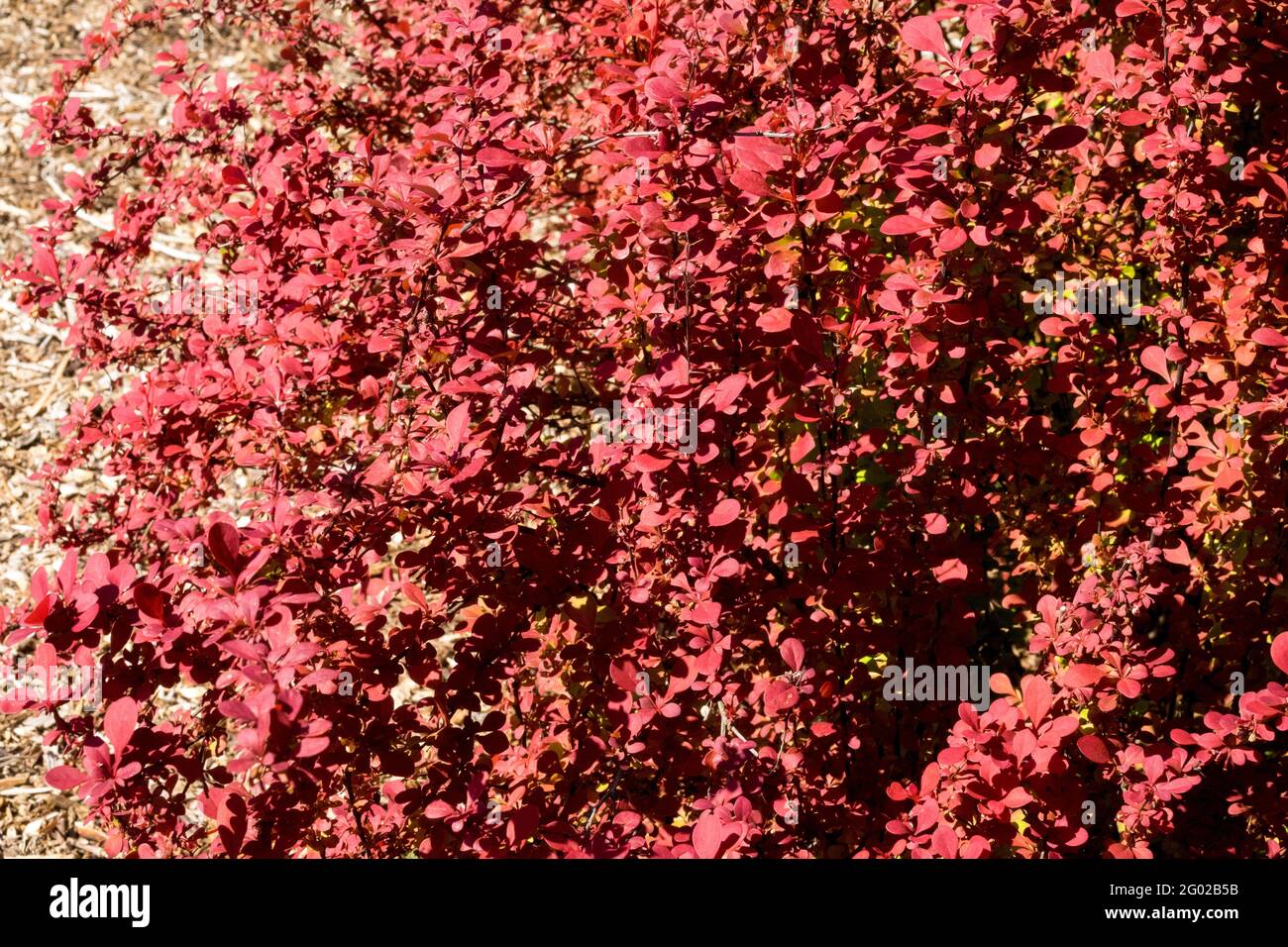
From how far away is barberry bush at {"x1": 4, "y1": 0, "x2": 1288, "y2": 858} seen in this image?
1980 mm

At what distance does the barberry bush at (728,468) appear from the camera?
198 centimetres

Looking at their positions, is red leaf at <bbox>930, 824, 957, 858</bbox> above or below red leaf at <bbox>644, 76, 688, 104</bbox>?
below

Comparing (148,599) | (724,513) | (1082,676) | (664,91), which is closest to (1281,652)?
(1082,676)

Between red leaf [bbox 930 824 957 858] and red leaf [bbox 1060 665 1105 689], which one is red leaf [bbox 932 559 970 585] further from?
red leaf [bbox 930 824 957 858]

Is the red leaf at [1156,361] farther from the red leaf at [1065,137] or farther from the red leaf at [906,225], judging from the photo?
the red leaf at [906,225]

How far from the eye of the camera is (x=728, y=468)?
2203 mm

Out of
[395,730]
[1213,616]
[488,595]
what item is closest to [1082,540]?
[1213,616]

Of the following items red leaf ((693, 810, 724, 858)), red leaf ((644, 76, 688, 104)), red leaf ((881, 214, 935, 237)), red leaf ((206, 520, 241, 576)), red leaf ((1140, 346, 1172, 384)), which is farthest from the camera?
red leaf ((1140, 346, 1172, 384))

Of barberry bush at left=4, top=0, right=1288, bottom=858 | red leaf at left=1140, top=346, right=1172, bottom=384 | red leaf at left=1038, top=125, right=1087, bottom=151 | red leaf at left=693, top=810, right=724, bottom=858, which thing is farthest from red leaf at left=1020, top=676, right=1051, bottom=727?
red leaf at left=1038, top=125, right=1087, bottom=151

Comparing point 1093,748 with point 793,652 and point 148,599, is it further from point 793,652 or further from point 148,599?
point 148,599

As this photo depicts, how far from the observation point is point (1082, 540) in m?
2.69

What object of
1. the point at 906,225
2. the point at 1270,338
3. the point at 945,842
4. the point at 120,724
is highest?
the point at 906,225

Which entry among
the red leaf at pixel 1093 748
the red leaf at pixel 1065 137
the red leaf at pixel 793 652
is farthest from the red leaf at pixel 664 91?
the red leaf at pixel 1093 748

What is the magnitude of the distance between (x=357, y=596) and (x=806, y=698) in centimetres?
195
